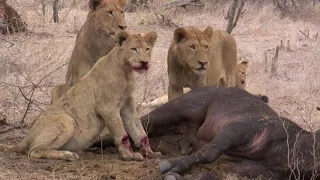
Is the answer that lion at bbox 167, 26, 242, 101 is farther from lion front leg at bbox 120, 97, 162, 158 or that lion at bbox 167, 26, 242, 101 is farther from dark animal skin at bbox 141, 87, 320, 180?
lion front leg at bbox 120, 97, 162, 158

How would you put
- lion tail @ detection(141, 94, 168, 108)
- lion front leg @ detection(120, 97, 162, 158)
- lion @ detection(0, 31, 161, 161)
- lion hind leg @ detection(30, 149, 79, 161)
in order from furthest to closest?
lion tail @ detection(141, 94, 168, 108), lion front leg @ detection(120, 97, 162, 158), lion @ detection(0, 31, 161, 161), lion hind leg @ detection(30, 149, 79, 161)

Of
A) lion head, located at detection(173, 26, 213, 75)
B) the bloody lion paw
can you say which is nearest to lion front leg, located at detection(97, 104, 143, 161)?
the bloody lion paw

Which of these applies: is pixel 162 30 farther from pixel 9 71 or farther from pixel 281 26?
pixel 9 71

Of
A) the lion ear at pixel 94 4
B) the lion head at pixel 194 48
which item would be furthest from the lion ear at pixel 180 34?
the lion ear at pixel 94 4

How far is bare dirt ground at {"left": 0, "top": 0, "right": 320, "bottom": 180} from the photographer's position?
473 cm

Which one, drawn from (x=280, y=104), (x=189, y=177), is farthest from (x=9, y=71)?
(x=189, y=177)

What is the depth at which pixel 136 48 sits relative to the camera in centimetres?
502

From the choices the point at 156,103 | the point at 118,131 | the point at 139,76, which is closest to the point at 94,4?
the point at 118,131

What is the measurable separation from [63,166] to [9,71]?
4316mm

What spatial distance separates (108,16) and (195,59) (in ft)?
3.28

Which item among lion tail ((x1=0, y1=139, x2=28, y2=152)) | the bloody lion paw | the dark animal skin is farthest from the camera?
lion tail ((x1=0, y1=139, x2=28, y2=152))

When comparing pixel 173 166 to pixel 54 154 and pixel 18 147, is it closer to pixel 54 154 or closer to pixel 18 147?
pixel 54 154

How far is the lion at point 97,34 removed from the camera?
247 inches

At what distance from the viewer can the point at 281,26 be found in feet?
60.8
